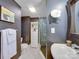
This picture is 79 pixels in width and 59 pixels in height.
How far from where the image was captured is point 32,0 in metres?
3.12

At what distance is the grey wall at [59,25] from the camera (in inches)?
89.7

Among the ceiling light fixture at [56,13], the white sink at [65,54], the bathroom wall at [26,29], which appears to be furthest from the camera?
the bathroom wall at [26,29]

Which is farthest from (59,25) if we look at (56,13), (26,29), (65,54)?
(26,29)

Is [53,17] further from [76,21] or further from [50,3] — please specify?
[76,21]

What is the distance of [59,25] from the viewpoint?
229cm

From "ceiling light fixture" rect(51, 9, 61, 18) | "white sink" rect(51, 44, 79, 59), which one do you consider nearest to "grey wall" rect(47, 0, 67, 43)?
"ceiling light fixture" rect(51, 9, 61, 18)

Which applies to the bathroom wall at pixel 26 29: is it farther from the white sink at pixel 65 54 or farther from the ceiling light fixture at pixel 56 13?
the white sink at pixel 65 54

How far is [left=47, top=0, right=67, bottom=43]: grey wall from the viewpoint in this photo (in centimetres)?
228

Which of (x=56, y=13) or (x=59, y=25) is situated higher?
(x=56, y=13)

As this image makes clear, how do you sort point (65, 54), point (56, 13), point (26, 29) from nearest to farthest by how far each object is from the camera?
point (65, 54) → point (56, 13) → point (26, 29)

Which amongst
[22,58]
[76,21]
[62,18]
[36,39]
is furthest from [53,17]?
[36,39]

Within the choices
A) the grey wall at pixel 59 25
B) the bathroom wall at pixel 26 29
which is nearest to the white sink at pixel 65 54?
the grey wall at pixel 59 25

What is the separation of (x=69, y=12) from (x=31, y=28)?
14.4ft

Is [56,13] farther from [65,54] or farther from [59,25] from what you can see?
[65,54]
